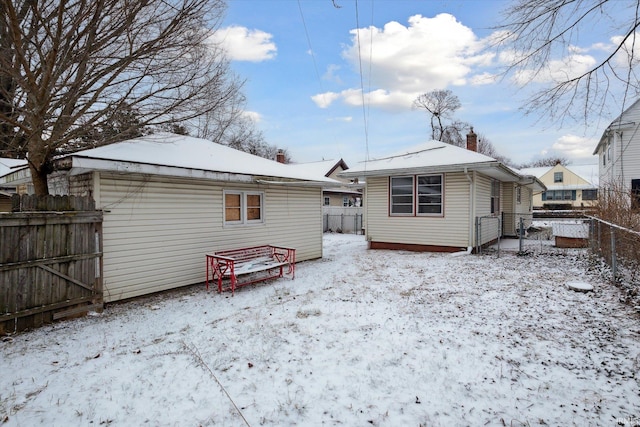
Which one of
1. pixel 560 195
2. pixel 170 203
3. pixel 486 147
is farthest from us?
pixel 486 147

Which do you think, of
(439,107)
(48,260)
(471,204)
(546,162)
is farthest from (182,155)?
(546,162)

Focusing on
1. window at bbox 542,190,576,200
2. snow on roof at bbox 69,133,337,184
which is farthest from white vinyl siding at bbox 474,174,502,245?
window at bbox 542,190,576,200

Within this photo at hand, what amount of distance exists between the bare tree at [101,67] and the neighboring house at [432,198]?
23.7ft

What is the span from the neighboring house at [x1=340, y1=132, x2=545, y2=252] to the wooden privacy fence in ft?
31.0

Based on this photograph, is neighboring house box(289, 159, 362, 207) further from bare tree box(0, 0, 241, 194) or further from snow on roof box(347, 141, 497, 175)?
bare tree box(0, 0, 241, 194)

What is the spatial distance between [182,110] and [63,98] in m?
2.04

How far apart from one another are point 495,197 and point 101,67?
14416mm

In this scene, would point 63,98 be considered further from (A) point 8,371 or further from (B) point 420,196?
(B) point 420,196

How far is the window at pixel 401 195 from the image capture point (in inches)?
492

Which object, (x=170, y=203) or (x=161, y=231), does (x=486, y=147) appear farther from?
(x=161, y=231)

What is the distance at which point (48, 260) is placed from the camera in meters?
5.14

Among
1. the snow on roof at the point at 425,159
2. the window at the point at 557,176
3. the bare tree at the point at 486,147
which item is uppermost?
the bare tree at the point at 486,147

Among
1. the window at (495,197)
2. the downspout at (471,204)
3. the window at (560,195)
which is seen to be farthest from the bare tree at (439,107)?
the downspout at (471,204)

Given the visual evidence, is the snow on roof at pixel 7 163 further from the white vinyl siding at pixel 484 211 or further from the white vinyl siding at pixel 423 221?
the white vinyl siding at pixel 484 211
